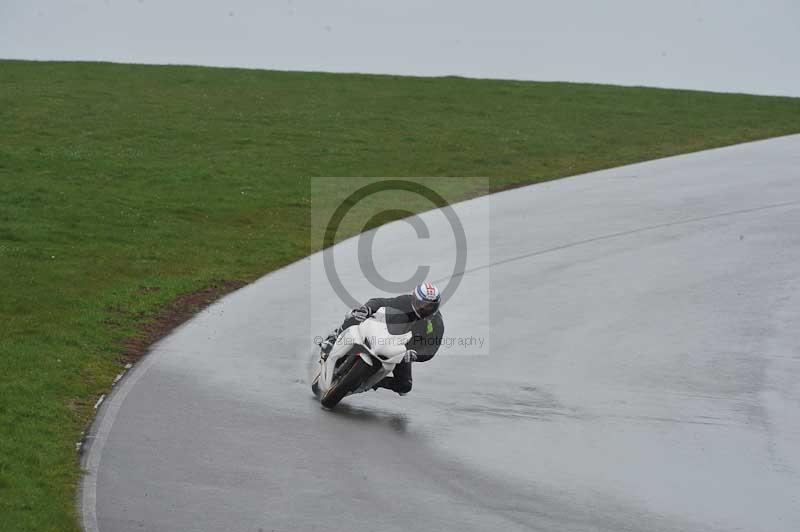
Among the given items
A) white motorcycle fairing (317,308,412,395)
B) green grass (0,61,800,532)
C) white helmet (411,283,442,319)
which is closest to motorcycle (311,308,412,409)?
white motorcycle fairing (317,308,412,395)

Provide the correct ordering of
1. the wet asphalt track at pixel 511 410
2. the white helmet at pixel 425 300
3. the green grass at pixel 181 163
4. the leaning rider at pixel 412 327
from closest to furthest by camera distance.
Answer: the wet asphalt track at pixel 511 410
the white helmet at pixel 425 300
the leaning rider at pixel 412 327
the green grass at pixel 181 163

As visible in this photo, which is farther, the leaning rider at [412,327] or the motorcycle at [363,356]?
the leaning rider at [412,327]

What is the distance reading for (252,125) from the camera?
1361 inches

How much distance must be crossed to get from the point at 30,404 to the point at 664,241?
13983 millimetres

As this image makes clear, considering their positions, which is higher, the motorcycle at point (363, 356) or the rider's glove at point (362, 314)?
the rider's glove at point (362, 314)

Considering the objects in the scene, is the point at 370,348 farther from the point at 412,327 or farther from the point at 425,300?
the point at 425,300

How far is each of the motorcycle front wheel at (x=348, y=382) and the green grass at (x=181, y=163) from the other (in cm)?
283

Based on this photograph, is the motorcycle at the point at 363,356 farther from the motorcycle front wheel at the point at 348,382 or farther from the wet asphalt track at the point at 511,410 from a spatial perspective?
the wet asphalt track at the point at 511,410

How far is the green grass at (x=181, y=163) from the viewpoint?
46.7 feet

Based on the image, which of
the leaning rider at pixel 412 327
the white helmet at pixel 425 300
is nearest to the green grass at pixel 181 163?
the leaning rider at pixel 412 327

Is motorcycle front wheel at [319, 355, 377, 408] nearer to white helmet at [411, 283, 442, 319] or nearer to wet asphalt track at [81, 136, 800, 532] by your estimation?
wet asphalt track at [81, 136, 800, 532]

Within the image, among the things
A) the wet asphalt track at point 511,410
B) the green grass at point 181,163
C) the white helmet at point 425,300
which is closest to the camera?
the wet asphalt track at point 511,410

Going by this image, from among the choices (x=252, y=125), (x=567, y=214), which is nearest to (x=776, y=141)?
(x=567, y=214)

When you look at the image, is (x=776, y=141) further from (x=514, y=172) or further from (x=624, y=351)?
(x=624, y=351)
